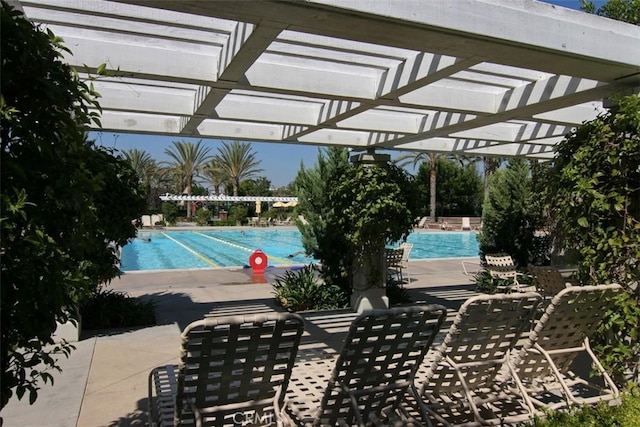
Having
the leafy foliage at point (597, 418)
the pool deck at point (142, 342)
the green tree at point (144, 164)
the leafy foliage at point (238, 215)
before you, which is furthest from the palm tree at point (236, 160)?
the leafy foliage at point (597, 418)

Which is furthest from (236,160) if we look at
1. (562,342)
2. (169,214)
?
(562,342)

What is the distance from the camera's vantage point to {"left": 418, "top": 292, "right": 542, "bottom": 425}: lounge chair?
3.01 meters

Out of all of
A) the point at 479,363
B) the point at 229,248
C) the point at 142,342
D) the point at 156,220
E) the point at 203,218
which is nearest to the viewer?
the point at 479,363

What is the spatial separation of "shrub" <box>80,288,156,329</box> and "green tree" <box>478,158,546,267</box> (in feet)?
23.5

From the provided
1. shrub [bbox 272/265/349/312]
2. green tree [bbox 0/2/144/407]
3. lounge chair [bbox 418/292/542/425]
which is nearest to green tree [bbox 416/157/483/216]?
shrub [bbox 272/265/349/312]

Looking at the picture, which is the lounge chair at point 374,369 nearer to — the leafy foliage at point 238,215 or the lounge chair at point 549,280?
the lounge chair at point 549,280

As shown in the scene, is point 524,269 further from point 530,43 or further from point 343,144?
point 530,43

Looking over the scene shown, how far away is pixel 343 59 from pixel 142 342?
4109 mm

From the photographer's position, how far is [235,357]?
97.9 inches

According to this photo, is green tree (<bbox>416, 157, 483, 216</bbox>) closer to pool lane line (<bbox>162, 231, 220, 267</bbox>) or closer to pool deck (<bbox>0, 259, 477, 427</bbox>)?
pool lane line (<bbox>162, 231, 220, 267</bbox>)

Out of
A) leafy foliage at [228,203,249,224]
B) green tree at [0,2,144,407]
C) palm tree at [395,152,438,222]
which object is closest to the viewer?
green tree at [0,2,144,407]

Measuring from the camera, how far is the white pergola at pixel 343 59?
2.96 m

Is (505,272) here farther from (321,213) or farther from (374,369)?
(374,369)

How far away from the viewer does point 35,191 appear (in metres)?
1.70
